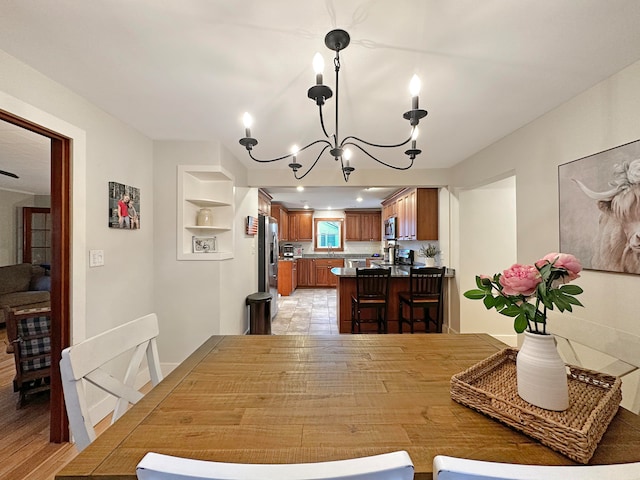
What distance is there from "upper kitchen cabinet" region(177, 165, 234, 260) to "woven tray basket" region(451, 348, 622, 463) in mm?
2378

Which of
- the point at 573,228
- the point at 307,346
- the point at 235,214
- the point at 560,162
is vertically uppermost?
the point at 560,162

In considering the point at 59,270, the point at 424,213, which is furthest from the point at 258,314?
the point at 424,213

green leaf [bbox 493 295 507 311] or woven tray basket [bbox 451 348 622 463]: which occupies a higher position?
green leaf [bbox 493 295 507 311]

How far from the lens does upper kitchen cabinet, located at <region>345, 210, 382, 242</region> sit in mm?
7824

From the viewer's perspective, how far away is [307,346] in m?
1.45

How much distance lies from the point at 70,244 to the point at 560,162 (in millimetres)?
3478

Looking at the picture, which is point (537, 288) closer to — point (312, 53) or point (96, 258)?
point (312, 53)

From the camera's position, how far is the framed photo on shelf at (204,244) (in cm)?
298

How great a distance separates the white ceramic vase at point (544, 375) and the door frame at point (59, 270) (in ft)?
8.21

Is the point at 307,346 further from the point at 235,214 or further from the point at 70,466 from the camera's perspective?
the point at 235,214

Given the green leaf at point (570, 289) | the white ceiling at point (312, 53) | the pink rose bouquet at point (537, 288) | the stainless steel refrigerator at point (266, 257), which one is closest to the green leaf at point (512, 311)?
the pink rose bouquet at point (537, 288)

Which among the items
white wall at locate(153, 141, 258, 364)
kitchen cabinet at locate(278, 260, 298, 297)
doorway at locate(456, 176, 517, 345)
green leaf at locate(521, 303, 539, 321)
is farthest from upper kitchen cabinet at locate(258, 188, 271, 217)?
green leaf at locate(521, 303, 539, 321)

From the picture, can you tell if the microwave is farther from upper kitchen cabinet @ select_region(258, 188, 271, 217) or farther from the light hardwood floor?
the light hardwood floor

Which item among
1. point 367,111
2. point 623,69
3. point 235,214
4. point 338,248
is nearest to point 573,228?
point 623,69
